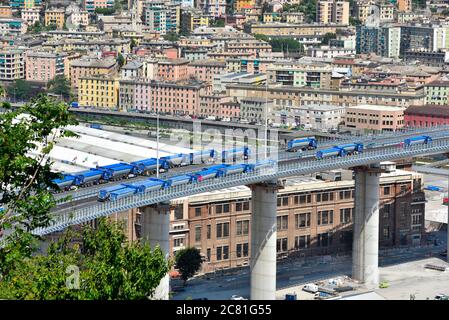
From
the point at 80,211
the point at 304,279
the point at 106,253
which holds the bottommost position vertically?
the point at 304,279

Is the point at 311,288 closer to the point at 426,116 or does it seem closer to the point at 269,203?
the point at 269,203

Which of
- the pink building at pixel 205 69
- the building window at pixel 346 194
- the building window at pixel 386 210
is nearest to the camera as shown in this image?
the building window at pixel 346 194

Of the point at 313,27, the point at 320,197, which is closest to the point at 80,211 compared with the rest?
the point at 320,197

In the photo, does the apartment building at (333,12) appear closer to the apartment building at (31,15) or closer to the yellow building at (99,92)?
the apartment building at (31,15)

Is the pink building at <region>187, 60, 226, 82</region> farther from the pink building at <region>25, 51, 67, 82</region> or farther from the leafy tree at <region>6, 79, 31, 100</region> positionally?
the leafy tree at <region>6, 79, 31, 100</region>

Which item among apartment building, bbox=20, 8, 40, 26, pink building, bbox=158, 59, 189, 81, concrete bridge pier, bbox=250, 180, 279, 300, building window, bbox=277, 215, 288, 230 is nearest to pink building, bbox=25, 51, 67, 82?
pink building, bbox=158, 59, 189, 81

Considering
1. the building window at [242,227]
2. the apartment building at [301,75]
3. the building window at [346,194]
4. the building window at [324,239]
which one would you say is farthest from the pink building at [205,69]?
the building window at [242,227]
